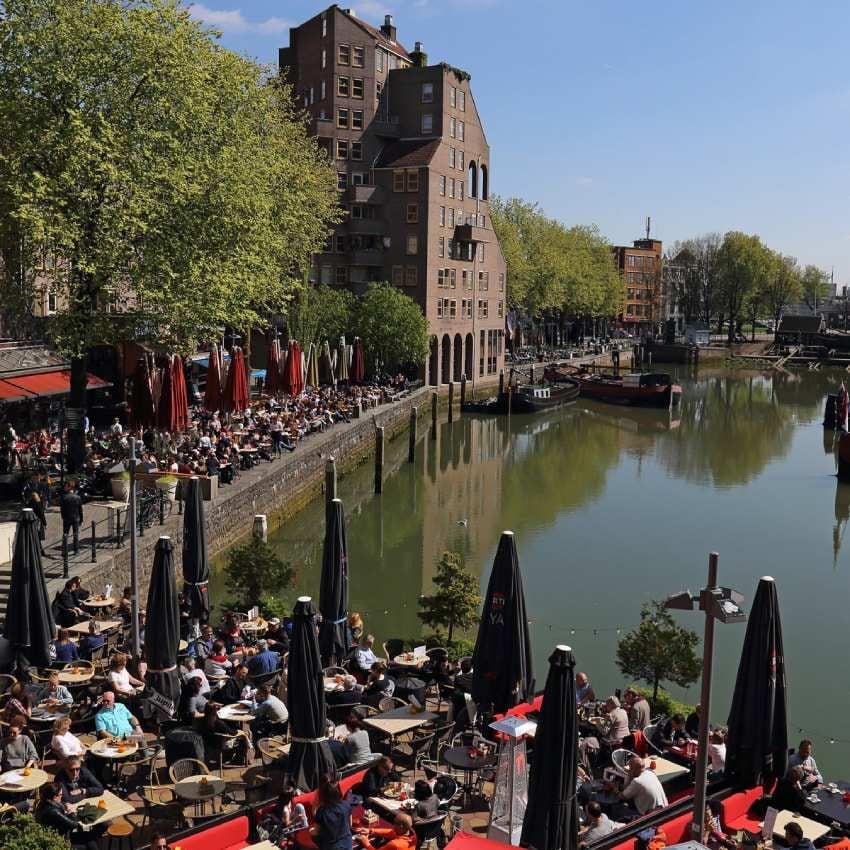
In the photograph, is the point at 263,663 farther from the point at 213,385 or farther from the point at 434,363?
the point at 434,363

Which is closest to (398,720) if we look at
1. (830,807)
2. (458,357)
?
(830,807)

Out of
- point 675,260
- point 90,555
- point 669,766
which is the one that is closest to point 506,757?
→ point 669,766

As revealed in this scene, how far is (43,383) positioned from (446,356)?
144 feet

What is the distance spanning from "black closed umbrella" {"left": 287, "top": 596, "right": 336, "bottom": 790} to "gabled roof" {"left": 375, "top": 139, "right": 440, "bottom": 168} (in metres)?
59.5

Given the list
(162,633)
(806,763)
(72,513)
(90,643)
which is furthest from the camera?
(72,513)

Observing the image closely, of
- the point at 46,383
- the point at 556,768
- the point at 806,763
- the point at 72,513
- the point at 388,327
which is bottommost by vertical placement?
the point at 806,763

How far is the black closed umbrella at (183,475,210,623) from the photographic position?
60.8 ft

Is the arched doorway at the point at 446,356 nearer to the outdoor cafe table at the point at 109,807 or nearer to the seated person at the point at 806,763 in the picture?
the seated person at the point at 806,763

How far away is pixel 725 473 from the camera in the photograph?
48094 millimetres

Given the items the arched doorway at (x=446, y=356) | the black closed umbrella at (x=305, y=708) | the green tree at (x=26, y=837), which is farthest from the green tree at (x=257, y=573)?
the arched doorway at (x=446, y=356)

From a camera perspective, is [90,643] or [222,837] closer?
[222,837]

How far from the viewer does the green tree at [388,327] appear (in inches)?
2392

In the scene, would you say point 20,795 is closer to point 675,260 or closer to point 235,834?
point 235,834

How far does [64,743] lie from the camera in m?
11.8
